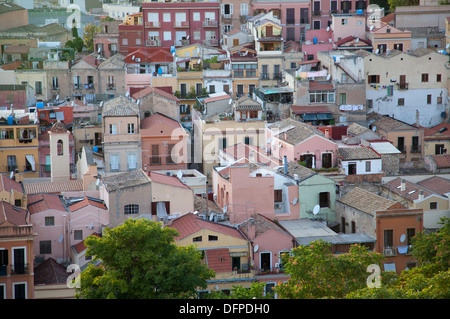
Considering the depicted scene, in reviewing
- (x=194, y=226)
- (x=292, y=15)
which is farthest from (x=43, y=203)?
(x=292, y=15)

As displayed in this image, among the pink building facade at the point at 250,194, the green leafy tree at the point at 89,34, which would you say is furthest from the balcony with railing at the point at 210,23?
the pink building facade at the point at 250,194

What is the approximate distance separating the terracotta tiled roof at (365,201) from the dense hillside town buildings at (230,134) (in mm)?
88

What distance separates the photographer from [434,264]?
28.3m

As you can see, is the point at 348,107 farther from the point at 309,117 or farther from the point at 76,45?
the point at 76,45

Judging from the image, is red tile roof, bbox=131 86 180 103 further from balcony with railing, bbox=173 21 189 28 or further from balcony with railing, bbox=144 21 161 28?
balcony with railing, bbox=173 21 189 28

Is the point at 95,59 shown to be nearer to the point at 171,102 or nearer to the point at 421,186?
the point at 171,102

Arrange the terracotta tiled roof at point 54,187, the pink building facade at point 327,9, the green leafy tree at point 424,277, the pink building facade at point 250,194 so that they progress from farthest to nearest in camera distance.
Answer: the pink building facade at point 327,9 → the terracotta tiled roof at point 54,187 → the pink building facade at point 250,194 → the green leafy tree at point 424,277

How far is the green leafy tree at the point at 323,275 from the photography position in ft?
86.6

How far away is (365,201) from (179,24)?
29.1 metres

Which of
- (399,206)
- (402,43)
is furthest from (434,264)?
(402,43)

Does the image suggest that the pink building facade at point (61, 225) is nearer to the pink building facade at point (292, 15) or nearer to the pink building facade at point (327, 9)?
the pink building facade at point (292, 15)

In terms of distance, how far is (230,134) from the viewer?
4566 cm

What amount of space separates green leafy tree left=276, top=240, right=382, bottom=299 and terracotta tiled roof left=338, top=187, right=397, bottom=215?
675 cm

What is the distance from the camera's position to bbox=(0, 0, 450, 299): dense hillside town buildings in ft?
111
